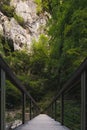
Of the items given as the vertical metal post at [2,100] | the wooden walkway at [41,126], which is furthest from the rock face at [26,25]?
the vertical metal post at [2,100]

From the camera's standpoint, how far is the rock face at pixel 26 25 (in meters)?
34.8

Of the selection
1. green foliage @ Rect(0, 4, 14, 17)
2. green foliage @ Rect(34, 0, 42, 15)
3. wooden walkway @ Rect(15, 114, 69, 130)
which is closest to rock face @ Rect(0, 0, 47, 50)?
green foliage @ Rect(34, 0, 42, 15)

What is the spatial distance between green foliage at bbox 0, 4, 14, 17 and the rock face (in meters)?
0.63

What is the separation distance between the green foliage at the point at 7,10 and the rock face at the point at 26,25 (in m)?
0.63

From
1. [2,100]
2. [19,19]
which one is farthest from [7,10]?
[2,100]

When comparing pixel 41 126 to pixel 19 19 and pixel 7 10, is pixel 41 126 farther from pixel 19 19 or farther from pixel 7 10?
pixel 7 10

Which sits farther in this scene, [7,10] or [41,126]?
[7,10]

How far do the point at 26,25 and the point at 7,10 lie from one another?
262 cm

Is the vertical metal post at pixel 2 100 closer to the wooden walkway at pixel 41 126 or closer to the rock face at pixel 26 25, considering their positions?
the wooden walkway at pixel 41 126

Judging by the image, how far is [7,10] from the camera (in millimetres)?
36906

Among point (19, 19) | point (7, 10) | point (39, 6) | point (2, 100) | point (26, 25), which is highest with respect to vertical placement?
point (39, 6)

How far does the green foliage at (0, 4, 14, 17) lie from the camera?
36.3 m

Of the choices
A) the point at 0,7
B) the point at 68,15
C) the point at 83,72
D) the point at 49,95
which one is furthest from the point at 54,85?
the point at 83,72

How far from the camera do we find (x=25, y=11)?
38688 mm
